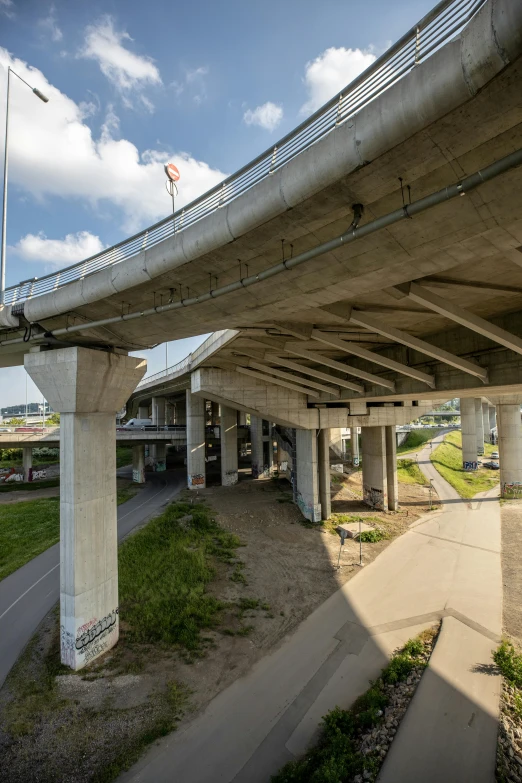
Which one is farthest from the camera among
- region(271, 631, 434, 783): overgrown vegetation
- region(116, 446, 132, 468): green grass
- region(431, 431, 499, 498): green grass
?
region(116, 446, 132, 468): green grass

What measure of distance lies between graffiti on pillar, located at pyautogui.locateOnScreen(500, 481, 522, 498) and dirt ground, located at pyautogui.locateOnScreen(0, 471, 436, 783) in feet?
47.7

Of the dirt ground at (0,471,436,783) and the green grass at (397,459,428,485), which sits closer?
the dirt ground at (0,471,436,783)

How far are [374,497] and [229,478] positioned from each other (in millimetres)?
17851

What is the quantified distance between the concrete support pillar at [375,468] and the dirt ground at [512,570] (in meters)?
8.08

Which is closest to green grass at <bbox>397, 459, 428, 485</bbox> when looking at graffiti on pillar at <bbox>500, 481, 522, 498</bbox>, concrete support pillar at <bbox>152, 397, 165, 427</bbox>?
graffiti on pillar at <bbox>500, 481, 522, 498</bbox>

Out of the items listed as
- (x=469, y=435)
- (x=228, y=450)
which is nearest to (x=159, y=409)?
(x=228, y=450)

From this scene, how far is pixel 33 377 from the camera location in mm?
12945

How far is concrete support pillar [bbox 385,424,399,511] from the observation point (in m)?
29.3

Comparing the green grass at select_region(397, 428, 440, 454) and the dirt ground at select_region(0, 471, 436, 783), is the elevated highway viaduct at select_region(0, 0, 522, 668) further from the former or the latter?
the green grass at select_region(397, 428, 440, 454)

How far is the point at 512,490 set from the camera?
Result: 3189 cm

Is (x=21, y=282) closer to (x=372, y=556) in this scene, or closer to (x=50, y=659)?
(x=50, y=659)

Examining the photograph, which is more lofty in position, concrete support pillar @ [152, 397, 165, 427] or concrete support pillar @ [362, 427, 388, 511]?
concrete support pillar @ [152, 397, 165, 427]

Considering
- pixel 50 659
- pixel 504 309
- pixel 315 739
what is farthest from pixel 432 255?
pixel 50 659

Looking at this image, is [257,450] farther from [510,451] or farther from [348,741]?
[348,741]
